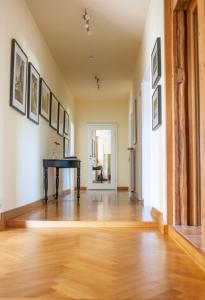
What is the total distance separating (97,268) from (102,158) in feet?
27.9

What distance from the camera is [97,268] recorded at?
1950 millimetres

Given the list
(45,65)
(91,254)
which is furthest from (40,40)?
(91,254)

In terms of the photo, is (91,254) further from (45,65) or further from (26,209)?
(45,65)

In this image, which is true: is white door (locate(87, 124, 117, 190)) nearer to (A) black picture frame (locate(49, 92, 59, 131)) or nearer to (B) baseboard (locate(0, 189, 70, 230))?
(A) black picture frame (locate(49, 92, 59, 131))

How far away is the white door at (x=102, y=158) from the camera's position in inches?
409

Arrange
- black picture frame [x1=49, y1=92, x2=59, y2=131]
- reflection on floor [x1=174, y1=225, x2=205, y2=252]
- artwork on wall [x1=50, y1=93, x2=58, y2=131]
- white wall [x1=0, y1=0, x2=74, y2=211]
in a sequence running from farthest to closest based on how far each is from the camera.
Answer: artwork on wall [x1=50, y1=93, x2=58, y2=131] → black picture frame [x1=49, y1=92, x2=59, y2=131] → white wall [x1=0, y1=0, x2=74, y2=211] → reflection on floor [x1=174, y1=225, x2=205, y2=252]

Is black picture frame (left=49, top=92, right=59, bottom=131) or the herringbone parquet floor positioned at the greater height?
black picture frame (left=49, top=92, right=59, bottom=131)

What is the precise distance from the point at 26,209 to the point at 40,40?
269 cm

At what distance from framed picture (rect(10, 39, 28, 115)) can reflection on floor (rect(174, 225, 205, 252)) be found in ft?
7.18

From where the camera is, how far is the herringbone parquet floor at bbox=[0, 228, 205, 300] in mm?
1550

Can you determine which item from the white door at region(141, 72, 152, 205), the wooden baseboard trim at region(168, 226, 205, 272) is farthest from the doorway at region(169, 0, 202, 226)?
the white door at region(141, 72, 152, 205)

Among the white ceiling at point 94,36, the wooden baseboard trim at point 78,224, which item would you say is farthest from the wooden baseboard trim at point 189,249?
the white ceiling at point 94,36

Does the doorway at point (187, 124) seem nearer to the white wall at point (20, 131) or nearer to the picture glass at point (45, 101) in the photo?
the white wall at point (20, 131)

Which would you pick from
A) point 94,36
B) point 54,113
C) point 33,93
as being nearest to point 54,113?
point 54,113
